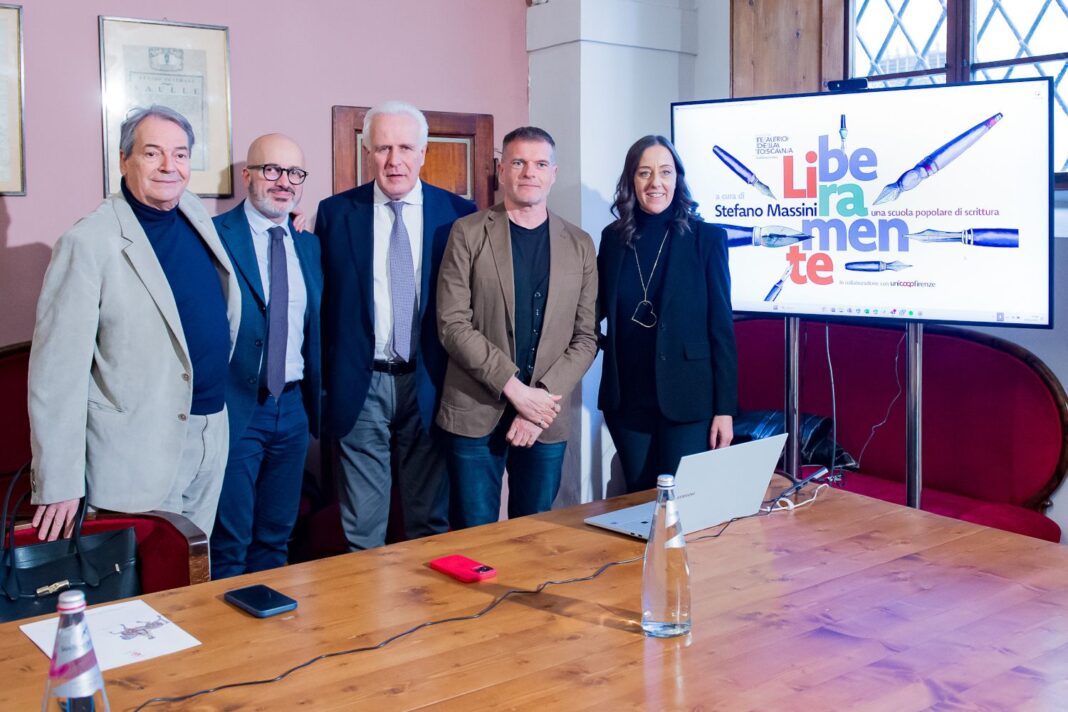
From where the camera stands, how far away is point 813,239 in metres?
3.40

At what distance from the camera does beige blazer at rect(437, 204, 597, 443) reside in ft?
9.57

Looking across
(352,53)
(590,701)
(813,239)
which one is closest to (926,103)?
(813,239)

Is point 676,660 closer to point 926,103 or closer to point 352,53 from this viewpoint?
point 926,103

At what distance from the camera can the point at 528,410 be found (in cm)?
290

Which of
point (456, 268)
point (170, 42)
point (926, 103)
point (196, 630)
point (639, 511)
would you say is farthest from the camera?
point (170, 42)

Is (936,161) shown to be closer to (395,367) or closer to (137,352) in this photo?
(395,367)

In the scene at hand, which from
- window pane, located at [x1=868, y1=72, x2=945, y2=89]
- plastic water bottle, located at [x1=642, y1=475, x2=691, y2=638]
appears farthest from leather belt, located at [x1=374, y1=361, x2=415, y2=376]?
window pane, located at [x1=868, y1=72, x2=945, y2=89]

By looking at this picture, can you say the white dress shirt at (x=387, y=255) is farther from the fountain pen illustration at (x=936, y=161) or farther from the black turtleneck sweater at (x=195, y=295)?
the fountain pen illustration at (x=936, y=161)

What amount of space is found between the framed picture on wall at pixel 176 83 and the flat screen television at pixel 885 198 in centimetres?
155

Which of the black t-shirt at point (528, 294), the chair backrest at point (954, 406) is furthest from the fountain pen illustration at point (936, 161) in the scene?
the black t-shirt at point (528, 294)

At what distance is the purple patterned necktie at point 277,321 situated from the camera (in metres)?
2.79

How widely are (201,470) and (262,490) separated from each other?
1.28ft

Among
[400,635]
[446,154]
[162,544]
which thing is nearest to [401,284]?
[162,544]

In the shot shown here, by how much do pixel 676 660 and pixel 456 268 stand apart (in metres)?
1.65
